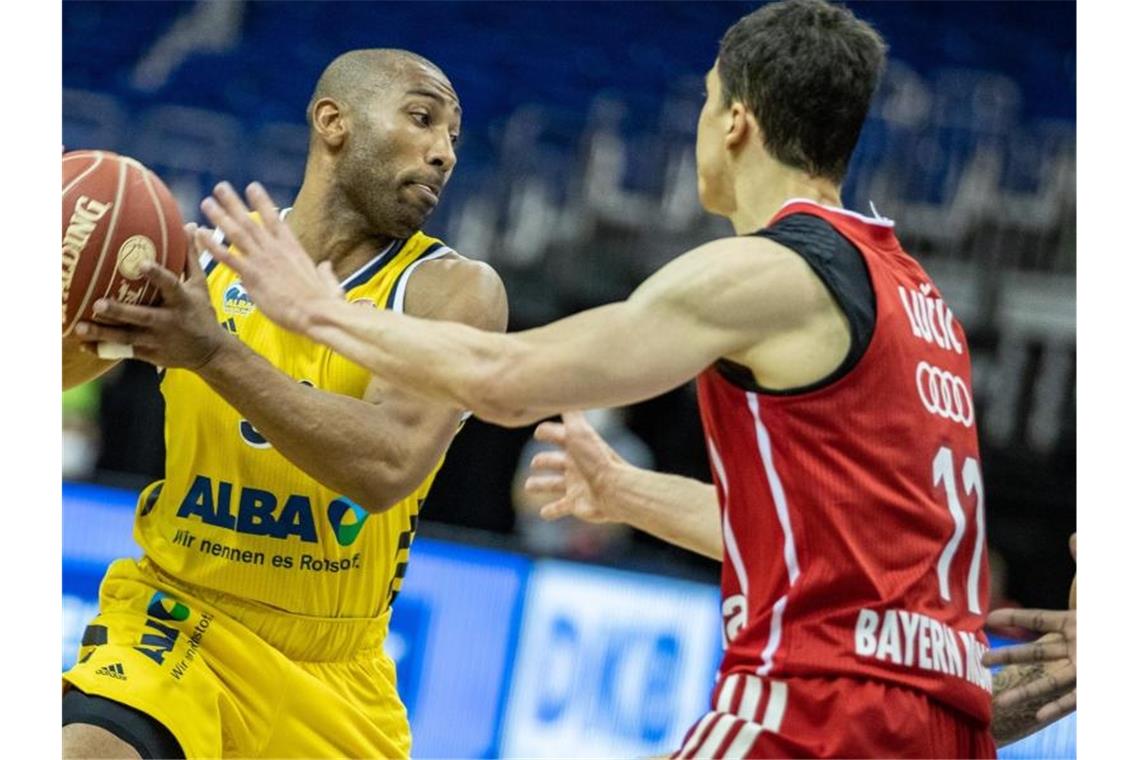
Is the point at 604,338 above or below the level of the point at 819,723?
above

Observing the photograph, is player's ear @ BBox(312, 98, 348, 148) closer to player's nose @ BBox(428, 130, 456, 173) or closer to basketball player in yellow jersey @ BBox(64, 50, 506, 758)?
basketball player in yellow jersey @ BBox(64, 50, 506, 758)

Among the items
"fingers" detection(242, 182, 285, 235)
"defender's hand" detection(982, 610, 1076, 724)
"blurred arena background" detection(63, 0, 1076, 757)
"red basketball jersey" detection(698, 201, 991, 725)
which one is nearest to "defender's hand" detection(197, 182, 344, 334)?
"fingers" detection(242, 182, 285, 235)

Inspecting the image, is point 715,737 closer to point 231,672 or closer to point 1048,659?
point 1048,659

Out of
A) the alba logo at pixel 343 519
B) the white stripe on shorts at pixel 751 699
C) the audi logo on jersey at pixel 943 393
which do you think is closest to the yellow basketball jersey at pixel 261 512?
the alba logo at pixel 343 519

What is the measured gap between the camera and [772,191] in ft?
10.4

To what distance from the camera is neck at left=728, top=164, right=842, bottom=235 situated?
3.16 m

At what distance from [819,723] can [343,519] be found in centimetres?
153

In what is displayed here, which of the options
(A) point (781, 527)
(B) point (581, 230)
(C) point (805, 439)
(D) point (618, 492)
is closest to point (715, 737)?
(A) point (781, 527)

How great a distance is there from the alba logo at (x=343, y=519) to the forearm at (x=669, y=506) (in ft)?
2.07

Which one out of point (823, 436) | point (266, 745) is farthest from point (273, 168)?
point (823, 436)

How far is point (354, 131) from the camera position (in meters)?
4.24

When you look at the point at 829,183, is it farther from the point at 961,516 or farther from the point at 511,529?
the point at 511,529

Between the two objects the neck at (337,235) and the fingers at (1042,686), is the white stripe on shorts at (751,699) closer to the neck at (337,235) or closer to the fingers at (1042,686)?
the fingers at (1042,686)

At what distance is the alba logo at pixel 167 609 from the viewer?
12.6 ft
